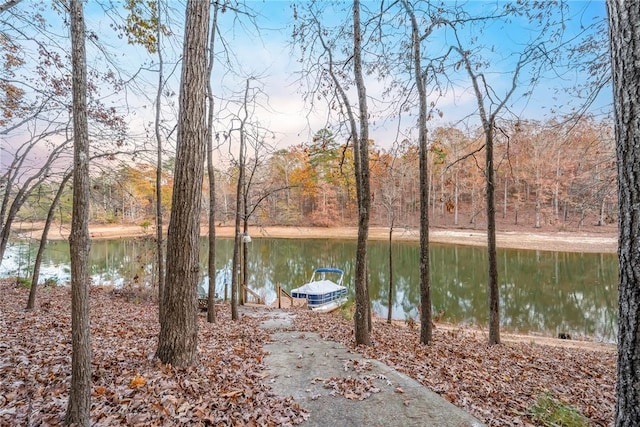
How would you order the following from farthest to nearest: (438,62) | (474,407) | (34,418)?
1. (438,62)
2. (474,407)
3. (34,418)

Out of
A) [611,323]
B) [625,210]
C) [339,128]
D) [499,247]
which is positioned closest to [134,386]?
[625,210]

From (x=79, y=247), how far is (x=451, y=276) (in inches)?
840

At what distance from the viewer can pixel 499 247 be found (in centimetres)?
2841

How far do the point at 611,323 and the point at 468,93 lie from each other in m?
12.2

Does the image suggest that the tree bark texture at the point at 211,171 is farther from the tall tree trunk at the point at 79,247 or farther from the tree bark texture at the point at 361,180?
the tall tree trunk at the point at 79,247

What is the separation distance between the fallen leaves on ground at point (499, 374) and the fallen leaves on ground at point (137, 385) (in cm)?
188

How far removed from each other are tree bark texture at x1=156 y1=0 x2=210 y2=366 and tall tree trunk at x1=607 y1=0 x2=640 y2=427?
13.0 ft

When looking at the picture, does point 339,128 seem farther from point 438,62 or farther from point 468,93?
point 468,93

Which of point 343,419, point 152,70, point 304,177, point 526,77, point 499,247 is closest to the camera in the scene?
point 343,419

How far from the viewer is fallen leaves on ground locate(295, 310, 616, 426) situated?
3.89m

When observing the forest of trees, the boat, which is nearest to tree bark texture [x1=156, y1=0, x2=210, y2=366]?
the forest of trees

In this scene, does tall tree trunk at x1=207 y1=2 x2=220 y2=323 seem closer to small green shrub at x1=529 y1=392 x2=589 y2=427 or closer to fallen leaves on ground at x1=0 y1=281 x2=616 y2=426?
fallen leaves on ground at x1=0 y1=281 x2=616 y2=426

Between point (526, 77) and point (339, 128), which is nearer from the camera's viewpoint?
point (526, 77)

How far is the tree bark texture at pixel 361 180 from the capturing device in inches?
231
